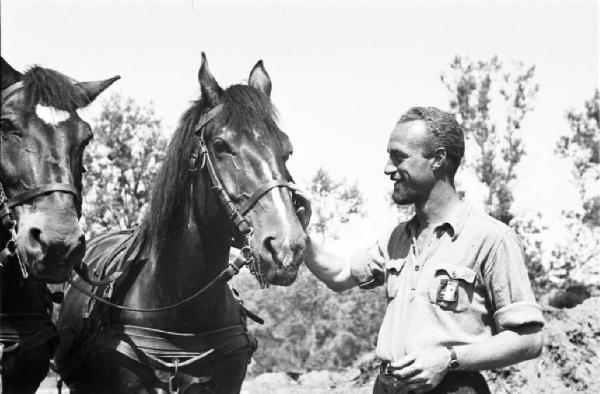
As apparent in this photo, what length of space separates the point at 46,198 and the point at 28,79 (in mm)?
785

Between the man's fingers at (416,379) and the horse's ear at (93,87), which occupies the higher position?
the horse's ear at (93,87)

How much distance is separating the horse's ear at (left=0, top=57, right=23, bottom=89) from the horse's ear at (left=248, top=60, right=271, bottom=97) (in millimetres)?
1402

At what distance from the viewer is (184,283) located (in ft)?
13.6

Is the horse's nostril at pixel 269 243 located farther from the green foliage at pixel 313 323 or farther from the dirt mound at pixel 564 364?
the green foliage at pixel 313 323

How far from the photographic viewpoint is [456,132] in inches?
130

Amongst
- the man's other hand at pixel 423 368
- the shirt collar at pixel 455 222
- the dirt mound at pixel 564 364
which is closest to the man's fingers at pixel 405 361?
the man's other hand at pixel 423 368

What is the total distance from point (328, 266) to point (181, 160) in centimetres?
110

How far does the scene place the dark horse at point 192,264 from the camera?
3912mm

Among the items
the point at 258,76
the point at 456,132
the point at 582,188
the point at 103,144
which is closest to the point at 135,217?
the point at 103,144

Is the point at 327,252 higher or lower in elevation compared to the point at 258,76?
lower

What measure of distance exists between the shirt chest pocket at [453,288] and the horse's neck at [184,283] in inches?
59.3

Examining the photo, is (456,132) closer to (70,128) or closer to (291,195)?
(291,195)

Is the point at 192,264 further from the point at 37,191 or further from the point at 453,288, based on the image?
the point at 453,288

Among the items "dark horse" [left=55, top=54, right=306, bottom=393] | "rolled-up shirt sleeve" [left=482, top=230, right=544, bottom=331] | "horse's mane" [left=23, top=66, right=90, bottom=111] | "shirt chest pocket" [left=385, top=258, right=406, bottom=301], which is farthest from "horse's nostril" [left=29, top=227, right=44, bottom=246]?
"rolled-up shirt sleeve" [left=482, top=230, right=544, bottom=331]
